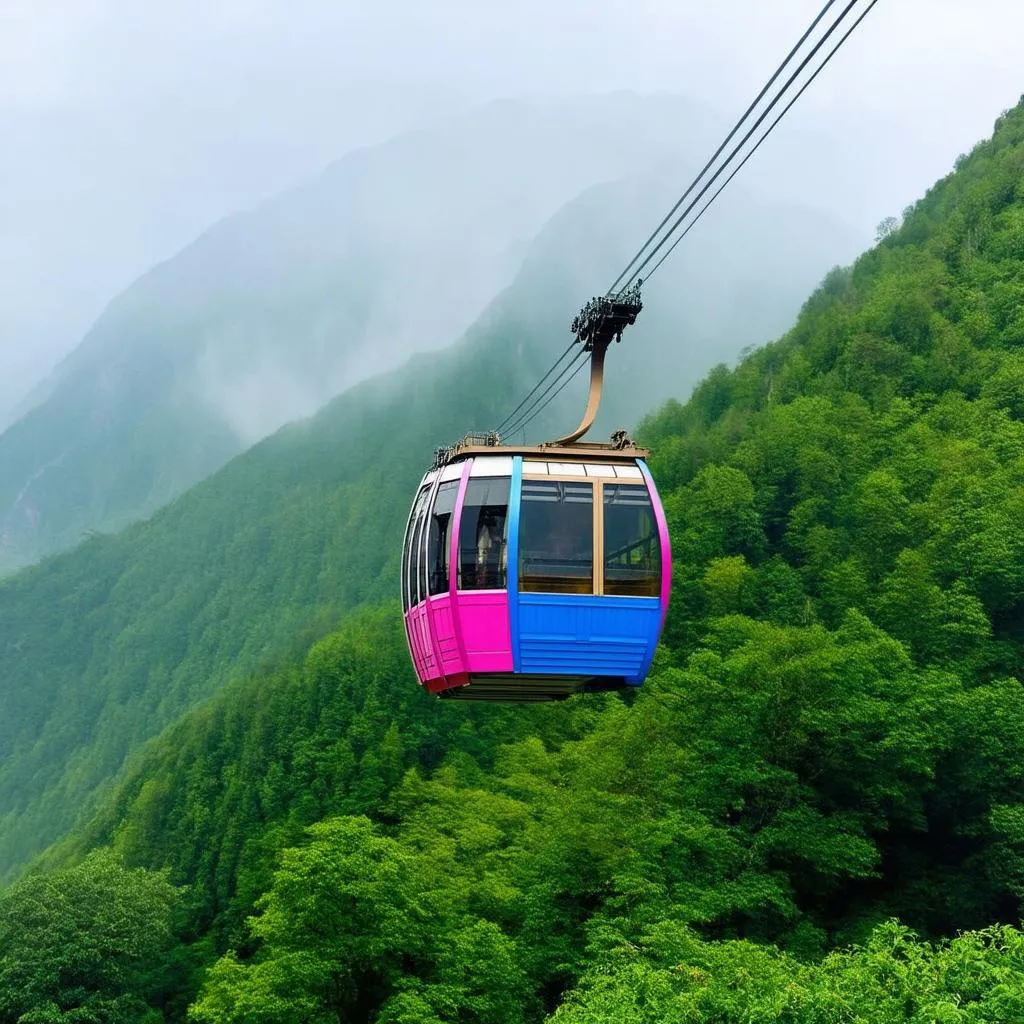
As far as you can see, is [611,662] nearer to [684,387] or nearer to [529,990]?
[529,990]

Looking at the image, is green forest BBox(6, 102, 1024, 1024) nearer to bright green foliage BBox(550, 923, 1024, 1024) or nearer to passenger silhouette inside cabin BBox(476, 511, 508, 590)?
bright green foliage BBox(550, 923, 1024, 1024)

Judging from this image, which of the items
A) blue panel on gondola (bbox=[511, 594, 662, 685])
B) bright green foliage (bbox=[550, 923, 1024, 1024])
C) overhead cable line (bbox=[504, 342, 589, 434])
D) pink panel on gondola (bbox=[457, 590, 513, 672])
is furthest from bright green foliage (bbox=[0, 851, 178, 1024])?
blue panel on gondola (bbox=[511, 594, 662, 685])

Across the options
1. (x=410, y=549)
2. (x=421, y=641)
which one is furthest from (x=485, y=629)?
(x=410, y=549)

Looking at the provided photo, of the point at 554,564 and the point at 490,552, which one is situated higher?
the point at 490,552

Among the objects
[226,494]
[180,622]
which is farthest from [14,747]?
[226,494]

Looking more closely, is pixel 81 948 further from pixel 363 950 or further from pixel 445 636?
pixel 445 636

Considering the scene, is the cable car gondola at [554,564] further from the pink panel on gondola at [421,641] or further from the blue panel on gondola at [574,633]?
the pink panel on gondola at [421,641]
